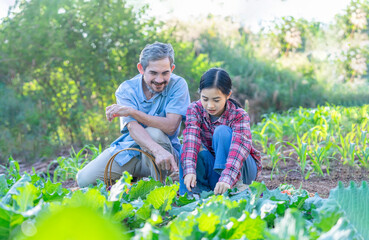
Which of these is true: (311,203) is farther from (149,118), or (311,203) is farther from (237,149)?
(149,118)

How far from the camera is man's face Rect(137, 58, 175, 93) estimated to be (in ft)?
8.17

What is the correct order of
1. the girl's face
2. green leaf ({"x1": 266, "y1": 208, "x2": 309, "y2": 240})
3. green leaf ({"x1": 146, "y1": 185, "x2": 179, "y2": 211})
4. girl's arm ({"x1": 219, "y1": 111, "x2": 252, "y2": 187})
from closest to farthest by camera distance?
green leaf ({"x1": 266, "y1": 208, "x2": 309, "y2": 240}), green leaf ({"x1": 146, "y1": 185, "x2": 179, "y2": 211}), girl's arm ({"x1": 219, "y1": 111, "x2": 252, "y2": 187}), the girl's face

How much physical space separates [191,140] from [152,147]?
A: 0.84ft

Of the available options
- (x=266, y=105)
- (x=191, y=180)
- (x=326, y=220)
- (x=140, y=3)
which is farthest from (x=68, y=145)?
(x=326, y=220)

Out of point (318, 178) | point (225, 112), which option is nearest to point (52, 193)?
point (225, 112)

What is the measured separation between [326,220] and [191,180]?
4.21ft

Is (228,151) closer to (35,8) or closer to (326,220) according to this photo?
(326,220)

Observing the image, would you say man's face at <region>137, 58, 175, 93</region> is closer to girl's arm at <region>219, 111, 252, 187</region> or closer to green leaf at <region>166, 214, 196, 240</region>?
girl's arm at <region>219, 111, 252, 187</region>

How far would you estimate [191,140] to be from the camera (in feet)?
7.57

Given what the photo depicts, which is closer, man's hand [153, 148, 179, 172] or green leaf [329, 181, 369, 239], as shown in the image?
green leaf [329, 181, 369, 239]

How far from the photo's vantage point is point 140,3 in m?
5.49

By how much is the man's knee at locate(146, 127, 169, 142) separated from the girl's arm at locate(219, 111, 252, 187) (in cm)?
48

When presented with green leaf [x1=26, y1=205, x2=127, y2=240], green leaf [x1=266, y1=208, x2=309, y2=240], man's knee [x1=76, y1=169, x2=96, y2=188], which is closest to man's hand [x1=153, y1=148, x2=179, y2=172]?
man's knee [x1=76, y1=169, x2=96, y2=188]

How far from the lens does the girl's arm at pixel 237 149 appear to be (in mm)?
2084
